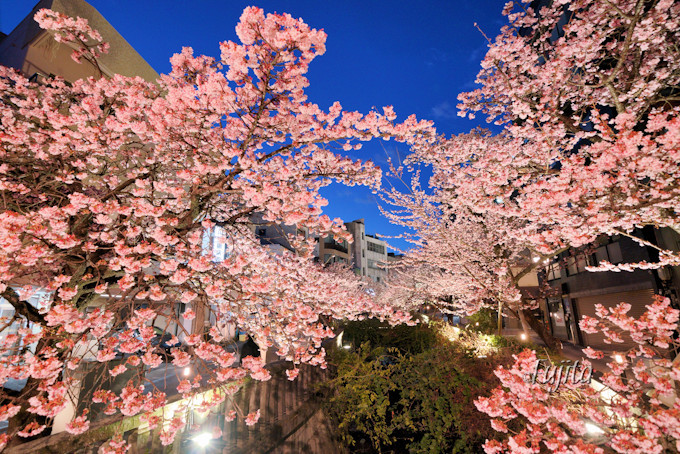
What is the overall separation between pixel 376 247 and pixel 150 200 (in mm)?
60167

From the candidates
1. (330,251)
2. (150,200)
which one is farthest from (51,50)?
(330,251)

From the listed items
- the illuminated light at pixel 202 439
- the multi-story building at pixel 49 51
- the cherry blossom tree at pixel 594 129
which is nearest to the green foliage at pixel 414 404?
the illuminated light at pixel 202 439

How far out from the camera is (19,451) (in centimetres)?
340

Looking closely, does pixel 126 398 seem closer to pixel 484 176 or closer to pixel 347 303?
pixel 347 303

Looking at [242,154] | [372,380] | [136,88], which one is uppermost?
[136,88]

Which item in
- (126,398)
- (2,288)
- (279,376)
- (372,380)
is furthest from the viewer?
(372,380)

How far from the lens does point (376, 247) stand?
212 feet

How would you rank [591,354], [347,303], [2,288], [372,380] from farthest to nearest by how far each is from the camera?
1. [347,303]
2. [372,380]
3. [591,354]
4. [2,288]

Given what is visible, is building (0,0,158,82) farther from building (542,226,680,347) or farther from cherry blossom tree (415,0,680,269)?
building (542,226,680,347)

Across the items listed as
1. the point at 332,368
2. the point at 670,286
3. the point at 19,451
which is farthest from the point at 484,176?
the point at 670,286

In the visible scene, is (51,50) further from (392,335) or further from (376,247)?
(376,247)

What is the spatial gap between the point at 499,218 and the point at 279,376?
11.7 metres

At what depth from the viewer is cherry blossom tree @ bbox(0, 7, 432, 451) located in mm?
4867

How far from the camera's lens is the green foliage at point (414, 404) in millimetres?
6414
